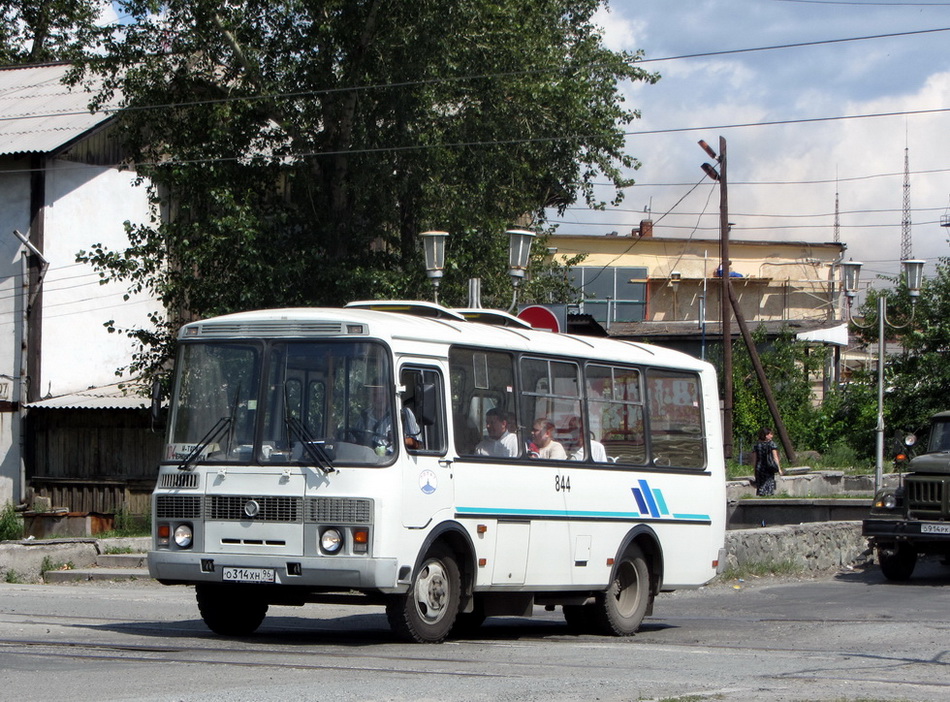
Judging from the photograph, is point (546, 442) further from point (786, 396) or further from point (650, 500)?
point (786, 396)

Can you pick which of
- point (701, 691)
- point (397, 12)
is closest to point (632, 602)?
point (701, 691)

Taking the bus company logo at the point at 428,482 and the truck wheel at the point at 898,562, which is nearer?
the bus company logo at the point at 428,482

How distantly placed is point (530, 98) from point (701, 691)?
19.5 meters

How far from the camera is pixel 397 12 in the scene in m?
25.2

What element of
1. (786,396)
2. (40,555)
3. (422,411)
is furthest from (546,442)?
(786,396)

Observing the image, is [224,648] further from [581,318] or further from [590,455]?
[581,318]

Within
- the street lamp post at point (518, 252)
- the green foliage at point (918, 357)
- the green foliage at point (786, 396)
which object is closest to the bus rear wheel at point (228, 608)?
the street lamp post at point (518, 252)

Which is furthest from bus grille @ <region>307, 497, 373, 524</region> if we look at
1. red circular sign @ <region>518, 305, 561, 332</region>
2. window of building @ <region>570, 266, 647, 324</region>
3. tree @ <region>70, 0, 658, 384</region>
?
window of building @ <region>570, 266, 647, 324</region>

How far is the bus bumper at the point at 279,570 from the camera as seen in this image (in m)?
10.4

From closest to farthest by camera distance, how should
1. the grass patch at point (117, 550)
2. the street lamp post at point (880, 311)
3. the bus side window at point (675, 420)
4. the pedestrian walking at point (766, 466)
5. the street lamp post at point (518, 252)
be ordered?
the bus side window at point (675, 420) < the grass patch at point (117, 550) < the street lamp post at point (518, 252) < the street lamp post at point (880, 311) < the pedestrian walking at point (766, 466)

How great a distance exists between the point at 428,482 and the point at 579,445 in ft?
7.97

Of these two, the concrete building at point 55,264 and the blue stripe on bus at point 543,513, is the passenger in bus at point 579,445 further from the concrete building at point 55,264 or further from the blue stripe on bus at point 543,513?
the concrete building at point 55,264

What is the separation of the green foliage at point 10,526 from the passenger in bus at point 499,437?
2103 centimetres

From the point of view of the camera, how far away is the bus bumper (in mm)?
10398
